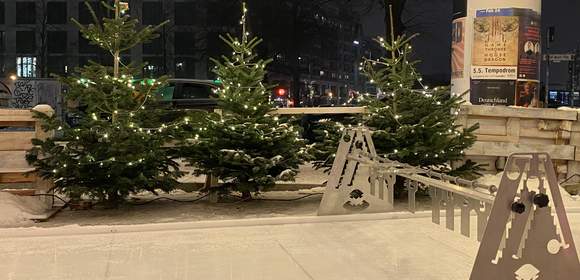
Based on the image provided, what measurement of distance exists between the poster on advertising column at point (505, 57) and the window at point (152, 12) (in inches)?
2557

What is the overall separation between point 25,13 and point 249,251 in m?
77.5

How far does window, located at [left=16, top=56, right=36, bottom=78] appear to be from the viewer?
246 feet

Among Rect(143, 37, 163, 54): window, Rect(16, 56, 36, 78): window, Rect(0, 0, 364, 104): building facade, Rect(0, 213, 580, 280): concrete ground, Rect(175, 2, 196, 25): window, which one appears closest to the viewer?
Rect(0, 213, 580, 280): concrete ground

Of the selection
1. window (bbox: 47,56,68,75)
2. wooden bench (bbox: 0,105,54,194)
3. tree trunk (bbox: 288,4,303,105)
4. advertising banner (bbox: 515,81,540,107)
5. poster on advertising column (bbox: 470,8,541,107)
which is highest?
window (bbox: 47,56,68,75)

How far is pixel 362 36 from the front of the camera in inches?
2351

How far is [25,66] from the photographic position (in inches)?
2987

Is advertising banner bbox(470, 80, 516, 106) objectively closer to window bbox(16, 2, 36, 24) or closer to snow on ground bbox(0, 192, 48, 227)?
snow on ground bbox(0, 192, 48, 227)

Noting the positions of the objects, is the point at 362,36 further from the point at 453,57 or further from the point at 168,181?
the point at 168,181

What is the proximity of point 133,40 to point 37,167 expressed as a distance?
203cm

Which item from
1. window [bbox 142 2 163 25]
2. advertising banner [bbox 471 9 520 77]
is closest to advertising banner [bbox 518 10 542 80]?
advertising banner [bbox 471 9 520 77]

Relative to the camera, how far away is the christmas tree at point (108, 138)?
815 cm

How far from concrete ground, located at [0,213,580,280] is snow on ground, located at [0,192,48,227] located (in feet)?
4.03

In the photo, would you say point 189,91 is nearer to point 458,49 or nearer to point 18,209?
point 458,49

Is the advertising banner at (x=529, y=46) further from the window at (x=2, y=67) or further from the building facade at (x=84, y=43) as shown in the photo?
the window at (x=2, y=67)
